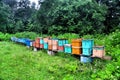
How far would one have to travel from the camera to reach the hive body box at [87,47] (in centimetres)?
801

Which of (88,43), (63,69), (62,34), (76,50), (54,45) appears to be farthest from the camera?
(62,34)

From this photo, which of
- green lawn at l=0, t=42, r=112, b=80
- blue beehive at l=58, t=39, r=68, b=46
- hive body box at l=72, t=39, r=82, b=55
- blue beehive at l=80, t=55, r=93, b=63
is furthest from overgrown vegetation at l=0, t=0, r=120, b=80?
blue beehive at l=58, t=39, r=68, b=46

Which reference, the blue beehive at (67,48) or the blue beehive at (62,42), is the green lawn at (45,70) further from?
the blue beehive at (62,42)

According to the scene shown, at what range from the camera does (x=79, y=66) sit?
7.55 meters

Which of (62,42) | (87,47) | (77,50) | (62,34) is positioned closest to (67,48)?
(62,42)

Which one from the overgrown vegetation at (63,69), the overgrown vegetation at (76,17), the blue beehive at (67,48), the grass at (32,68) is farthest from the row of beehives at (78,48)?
the overgrown vegetation at (76,17)

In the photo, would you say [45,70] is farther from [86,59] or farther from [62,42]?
[62,42]

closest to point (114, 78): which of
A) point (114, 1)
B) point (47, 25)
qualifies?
point (47, 25)

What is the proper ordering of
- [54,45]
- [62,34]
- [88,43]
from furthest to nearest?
[62,34]
[54,45]
[88,43]

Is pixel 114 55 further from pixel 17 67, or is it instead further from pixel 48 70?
pixel 17 67

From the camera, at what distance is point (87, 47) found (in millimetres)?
8062

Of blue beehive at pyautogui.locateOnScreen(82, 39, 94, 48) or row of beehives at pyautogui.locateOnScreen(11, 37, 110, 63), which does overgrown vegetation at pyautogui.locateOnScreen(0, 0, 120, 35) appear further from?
blue beehive at pyautogui.locateOnScreen(82, 39, 94, 48)

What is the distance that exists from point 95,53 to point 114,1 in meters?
20.4

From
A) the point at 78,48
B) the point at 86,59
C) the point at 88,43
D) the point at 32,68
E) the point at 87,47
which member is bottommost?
the point at 32,68
